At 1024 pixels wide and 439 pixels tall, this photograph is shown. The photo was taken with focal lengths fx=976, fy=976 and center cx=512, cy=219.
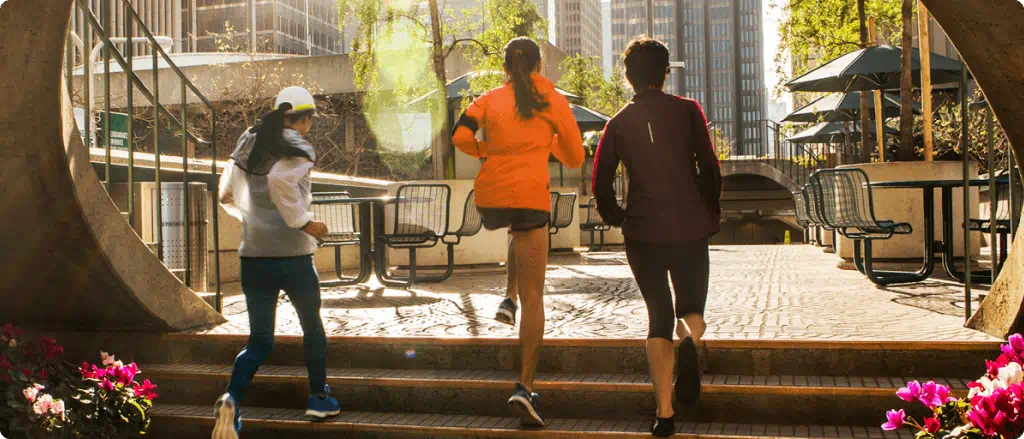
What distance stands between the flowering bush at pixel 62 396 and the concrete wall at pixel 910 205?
7.58 metres

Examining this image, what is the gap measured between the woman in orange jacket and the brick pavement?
118 cm

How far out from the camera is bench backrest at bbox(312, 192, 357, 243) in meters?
9.97

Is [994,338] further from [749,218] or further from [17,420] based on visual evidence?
[749,218]

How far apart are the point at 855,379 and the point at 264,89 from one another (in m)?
35.2

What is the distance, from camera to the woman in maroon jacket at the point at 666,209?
417 cm

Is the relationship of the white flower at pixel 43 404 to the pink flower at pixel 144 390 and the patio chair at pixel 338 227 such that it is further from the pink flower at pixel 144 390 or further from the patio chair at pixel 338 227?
the patio chair at pixel 338 227

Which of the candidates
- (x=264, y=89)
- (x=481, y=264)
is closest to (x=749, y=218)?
(x=264, y=89)

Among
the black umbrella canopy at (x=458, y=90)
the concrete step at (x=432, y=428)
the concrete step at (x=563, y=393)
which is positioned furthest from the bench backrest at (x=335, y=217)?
the concrete step at (x=432, y=428)

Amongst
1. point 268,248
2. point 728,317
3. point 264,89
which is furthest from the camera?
point 264,89

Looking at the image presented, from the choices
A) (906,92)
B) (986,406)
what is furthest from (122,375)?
(906,92)

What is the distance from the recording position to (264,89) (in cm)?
3772

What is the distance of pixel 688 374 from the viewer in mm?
4141

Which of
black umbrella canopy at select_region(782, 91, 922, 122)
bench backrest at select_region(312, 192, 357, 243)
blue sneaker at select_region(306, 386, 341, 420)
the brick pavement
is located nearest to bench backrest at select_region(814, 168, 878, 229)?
the brick pavement

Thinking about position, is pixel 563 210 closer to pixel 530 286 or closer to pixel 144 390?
pixel 144 390
